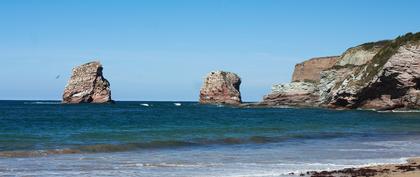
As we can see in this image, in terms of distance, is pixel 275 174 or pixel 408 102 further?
pixel 408 102

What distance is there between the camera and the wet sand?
612 inches

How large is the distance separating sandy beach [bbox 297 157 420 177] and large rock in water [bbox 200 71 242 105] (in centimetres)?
12668

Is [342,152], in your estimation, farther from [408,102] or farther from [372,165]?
[408,102]

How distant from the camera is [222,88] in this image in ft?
482

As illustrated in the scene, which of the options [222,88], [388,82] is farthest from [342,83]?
[222,88]

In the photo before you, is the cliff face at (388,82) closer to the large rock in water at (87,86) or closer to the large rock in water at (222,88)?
the large rock in water at (222,88)

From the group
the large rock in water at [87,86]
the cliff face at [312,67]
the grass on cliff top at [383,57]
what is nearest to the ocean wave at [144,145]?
the grass on cliff top at [383,57]

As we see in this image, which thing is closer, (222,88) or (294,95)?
(294,95)

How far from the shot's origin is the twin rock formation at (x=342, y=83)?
7769cm

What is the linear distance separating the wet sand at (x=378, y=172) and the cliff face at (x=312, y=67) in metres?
117

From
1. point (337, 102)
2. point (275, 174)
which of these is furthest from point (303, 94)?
point (275, 174)

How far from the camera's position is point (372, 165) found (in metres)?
18.2

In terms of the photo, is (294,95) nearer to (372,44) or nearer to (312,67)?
(372,44)

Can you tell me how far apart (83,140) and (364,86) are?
60.4 metres
